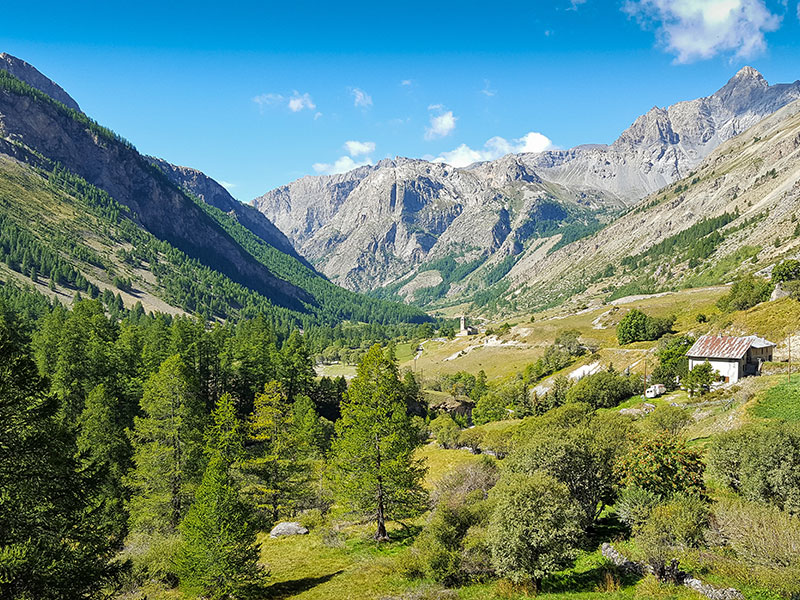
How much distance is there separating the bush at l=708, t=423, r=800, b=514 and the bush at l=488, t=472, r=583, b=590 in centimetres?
1126

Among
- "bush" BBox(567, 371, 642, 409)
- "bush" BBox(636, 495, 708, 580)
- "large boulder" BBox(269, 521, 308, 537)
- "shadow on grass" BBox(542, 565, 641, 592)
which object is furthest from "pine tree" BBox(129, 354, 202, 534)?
"bush" BBox(567, 371, 642, 409)

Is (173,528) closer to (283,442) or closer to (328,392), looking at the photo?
(283,442)

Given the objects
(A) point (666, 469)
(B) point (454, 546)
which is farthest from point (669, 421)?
(B) point (454, 546)

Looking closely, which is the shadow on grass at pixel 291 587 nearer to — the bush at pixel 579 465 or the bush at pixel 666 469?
the bush at pixel 579 465

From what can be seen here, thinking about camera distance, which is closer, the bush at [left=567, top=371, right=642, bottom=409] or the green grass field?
the green grass field

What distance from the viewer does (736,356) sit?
208 ft

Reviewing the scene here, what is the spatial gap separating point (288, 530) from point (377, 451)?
1247cm

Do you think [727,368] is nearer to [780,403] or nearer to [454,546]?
[780,403]

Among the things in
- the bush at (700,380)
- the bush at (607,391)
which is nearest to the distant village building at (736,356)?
the bush at (700,380)

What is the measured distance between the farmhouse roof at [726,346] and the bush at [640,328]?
134 feet

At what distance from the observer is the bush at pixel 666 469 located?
2538cm

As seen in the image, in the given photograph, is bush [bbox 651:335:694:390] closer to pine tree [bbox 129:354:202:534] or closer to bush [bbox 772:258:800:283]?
bush [bbox 772:258:800:283]

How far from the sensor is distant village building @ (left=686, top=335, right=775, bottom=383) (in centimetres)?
6325

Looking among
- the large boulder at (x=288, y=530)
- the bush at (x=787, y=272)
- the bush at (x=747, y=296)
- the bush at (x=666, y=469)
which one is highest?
the bush at (x=787, y=272)
